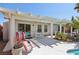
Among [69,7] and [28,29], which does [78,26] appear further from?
[28,29]

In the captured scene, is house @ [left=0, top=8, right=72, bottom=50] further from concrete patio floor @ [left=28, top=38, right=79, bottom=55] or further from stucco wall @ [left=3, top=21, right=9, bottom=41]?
concrete patio floor @ [left=28, top=38, right=79, bottom=55]

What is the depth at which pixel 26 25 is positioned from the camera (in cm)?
1409

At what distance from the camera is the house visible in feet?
39.4

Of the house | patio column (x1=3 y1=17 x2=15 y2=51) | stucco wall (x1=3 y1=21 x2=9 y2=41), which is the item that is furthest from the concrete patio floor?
stucco wall (x1=3 y1=21 x2=9 y2=41)

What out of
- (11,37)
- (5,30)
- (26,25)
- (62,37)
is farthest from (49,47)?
(5,30)

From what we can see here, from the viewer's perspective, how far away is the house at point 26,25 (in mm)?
11998

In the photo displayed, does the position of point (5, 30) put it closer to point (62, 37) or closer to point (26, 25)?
point (26, 25)

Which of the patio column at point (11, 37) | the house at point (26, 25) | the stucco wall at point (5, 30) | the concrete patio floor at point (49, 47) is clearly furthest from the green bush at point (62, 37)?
the stucco wall at point (5, 30)

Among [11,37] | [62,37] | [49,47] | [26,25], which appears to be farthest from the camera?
[62,37]

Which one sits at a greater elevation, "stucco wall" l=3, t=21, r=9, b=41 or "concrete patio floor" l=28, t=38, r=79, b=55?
"stucco wall" l=3, t=21, r=9, b=41

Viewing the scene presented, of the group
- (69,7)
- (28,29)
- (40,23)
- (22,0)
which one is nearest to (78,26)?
(69,7)

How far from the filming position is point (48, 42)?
44.7 feet
